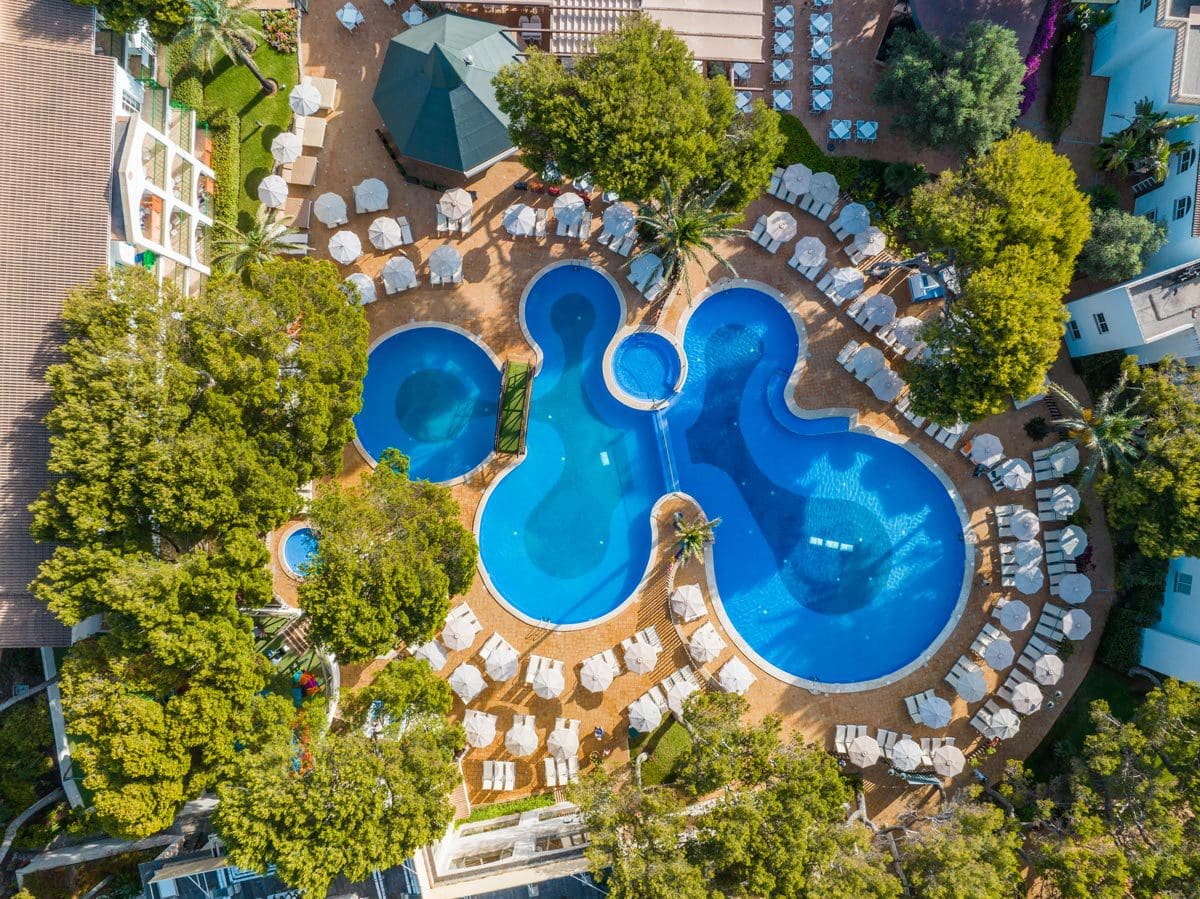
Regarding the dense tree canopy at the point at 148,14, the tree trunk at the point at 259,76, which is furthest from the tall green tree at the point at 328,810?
the tree trunk at the point at 259,76

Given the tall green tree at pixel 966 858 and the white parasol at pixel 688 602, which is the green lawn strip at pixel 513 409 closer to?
the white parasol at pixel 688 602

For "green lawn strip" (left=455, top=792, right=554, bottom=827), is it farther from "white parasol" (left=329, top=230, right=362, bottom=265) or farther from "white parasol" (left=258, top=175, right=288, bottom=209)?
"white parasol" (left=258, top=175, right=288, bottom=209)

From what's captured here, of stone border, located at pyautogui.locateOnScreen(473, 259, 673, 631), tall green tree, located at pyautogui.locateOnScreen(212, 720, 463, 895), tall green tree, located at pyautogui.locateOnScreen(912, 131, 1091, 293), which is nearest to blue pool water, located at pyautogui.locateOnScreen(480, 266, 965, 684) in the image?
stone border, located at pyautogui.locateOnScreen(473, 259, 673, 631)

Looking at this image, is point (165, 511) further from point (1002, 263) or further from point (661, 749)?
point (1002, 263)

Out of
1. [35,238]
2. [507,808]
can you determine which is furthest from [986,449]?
[35,238]

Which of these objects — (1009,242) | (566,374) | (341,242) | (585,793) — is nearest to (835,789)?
(585,793)

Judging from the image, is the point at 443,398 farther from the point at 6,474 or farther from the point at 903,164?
the point at 903,164
